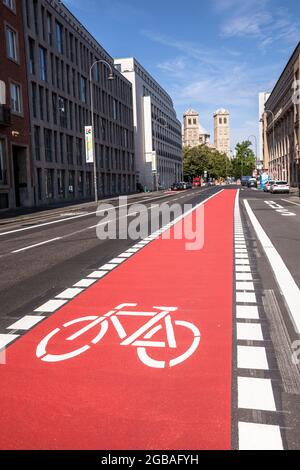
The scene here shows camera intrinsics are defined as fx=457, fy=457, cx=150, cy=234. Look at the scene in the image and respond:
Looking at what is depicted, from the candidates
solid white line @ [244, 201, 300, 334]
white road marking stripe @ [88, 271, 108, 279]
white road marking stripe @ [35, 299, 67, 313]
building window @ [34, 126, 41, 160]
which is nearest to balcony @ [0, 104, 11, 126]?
building window @ [34, 126, 41, 160]

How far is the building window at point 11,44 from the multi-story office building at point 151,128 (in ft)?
168

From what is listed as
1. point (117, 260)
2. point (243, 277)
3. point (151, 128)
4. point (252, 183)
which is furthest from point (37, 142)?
point (151, 128)

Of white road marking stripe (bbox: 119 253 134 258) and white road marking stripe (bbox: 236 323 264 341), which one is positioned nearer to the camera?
white road marking stripe (bbox: 236 323 264 341)

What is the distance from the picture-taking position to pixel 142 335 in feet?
16.4

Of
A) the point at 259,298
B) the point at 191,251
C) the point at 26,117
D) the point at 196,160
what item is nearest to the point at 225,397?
the point at 259,298

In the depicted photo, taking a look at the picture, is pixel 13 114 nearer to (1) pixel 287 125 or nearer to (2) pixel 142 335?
(2) pixel 142 335

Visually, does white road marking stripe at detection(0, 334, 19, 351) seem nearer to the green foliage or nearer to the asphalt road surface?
A: the asphalt road surface

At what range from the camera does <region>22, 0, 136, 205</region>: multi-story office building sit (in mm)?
39656

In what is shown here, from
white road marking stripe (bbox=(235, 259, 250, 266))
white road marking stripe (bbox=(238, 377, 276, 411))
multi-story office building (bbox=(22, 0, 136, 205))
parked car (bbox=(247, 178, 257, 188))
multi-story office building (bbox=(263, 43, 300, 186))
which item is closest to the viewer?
white road marking stripe (bbox=(238, 377, 276, 411))

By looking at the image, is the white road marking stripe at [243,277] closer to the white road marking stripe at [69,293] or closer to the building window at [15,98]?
the white road marking stripe at [69,293]

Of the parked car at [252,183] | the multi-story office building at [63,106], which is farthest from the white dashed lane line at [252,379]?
the parked car at [252,183]

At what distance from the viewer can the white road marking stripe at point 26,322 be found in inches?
211

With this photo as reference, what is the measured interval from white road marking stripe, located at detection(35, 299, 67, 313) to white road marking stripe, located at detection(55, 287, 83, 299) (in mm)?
245

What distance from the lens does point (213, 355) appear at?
443 cm
